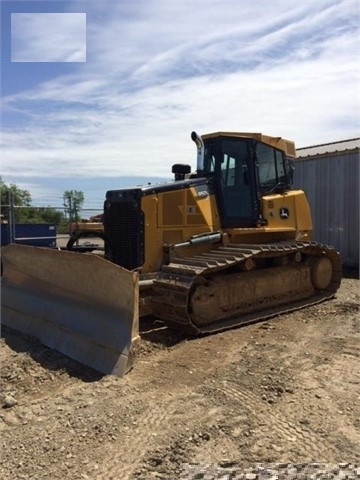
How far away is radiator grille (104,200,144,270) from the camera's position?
7168mm

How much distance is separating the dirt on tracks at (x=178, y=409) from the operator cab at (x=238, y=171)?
8.21 feet

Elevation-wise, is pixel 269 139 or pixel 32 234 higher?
pixel 269 139

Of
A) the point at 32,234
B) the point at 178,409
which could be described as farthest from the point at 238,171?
the point at 32,234

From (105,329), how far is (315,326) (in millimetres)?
3095

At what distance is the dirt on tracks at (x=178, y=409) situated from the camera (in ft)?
11.1

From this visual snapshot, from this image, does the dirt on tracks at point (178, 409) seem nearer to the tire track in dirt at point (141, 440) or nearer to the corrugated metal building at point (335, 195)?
the tire track in dirt at point (141, 440)

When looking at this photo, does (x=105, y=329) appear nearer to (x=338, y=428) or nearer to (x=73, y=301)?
(x=73, y=301)

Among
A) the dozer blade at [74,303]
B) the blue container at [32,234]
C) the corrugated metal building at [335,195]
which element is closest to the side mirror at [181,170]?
the dozer blade at [74,303]

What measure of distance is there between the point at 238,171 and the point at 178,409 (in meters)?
4.73

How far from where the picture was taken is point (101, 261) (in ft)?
18.6

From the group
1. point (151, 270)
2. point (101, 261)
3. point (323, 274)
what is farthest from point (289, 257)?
point (101, 261)

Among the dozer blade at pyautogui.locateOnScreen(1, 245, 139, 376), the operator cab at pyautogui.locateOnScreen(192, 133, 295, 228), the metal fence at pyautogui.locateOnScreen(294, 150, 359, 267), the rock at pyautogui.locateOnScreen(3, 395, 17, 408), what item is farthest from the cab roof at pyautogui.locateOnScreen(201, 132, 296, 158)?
the rock at pyautogui.locateOnScreen(3, 395, 17, 408)

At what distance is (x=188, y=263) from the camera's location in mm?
6902

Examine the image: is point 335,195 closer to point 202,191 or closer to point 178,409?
point 202,191
